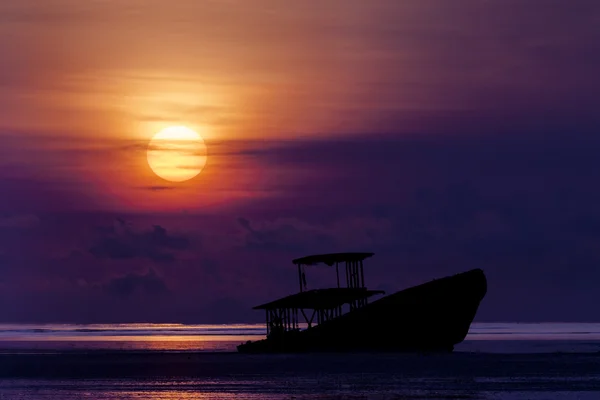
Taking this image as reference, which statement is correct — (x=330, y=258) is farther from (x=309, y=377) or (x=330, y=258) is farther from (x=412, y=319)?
(x=309, y=377)

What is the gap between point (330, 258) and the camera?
7556cm

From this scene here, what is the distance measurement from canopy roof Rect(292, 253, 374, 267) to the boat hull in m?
3.23

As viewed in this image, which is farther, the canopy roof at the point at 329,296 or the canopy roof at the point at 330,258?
the canopy roof at the point at 329,296

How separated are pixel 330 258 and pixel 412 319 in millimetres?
6603

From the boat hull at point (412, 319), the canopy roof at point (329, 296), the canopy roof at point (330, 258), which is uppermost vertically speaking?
the canopy roof at point (330, 258)

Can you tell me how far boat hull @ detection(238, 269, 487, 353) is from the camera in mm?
74375

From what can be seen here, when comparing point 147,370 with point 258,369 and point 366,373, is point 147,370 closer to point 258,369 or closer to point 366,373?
point 258,369

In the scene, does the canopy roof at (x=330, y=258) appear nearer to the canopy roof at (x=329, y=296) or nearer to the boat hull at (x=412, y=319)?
the canopy roof at (x=329, y=296)

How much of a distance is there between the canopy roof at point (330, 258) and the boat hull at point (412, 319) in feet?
10.6

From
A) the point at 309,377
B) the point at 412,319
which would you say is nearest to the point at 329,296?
the point at 412,319

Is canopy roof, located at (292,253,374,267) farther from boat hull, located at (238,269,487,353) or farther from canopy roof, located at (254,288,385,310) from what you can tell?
boat hull, located at (238,269,487,353)

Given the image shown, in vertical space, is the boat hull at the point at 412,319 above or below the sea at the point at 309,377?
above

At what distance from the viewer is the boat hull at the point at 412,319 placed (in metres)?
74.4

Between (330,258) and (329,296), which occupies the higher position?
(330,258)
